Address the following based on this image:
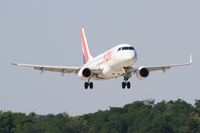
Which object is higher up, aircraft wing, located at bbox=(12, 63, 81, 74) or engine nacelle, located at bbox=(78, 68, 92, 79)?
aircraft wing, located at bbox=(12, 63, 81, 74)

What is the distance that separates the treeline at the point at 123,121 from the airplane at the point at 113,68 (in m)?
61.3

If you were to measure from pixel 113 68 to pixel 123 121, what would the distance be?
85.4 m

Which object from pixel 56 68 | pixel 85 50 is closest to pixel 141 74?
pixel 56 68

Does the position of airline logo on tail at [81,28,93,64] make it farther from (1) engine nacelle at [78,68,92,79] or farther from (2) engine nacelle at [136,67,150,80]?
(2) engine nacelle at [136,67,150,80]

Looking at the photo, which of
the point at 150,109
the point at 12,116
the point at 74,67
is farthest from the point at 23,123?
the point at 74,67

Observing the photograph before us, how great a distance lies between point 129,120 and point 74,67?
7613cm

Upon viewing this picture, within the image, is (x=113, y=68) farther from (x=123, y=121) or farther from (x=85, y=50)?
(x=123, y=121)

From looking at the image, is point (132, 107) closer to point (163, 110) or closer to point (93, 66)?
point (163, 110)

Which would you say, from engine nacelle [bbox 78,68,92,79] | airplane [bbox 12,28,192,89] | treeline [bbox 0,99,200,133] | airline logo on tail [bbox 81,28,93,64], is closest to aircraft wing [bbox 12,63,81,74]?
airplane [bbox 12,28,192,89]

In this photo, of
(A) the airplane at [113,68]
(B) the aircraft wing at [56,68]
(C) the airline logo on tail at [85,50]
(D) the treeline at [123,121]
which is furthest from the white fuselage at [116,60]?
(D) the treeline at [123,121]

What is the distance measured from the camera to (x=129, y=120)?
18462 cm

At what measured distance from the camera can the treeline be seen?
570 ft

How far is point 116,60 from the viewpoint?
98.9 meters

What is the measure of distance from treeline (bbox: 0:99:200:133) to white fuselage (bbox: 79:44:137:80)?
67.9 metres
